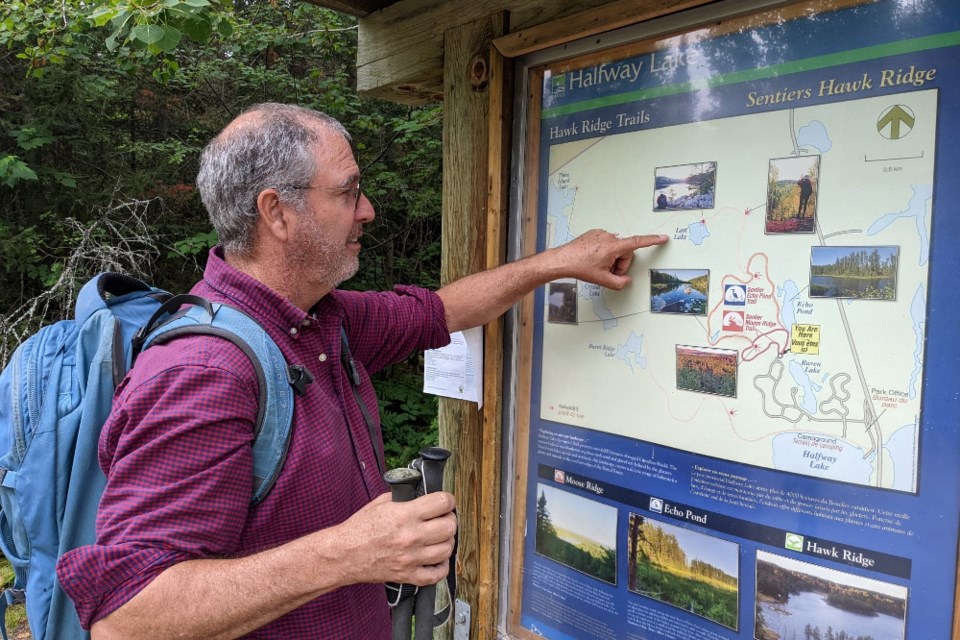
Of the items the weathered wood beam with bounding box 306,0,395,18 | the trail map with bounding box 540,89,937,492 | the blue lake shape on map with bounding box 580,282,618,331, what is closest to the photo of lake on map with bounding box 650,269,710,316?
the trail map with bounding box 540,89,937,492

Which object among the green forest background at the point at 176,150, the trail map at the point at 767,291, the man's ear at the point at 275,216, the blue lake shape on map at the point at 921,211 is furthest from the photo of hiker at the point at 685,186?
the green forest background at the point at 176,150

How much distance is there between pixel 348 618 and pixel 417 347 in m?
0.92

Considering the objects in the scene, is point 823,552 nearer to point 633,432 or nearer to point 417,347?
point 633,432

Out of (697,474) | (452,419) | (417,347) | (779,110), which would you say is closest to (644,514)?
(697,474)

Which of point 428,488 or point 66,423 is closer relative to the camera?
point 428,488

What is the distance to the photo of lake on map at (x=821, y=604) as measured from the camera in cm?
143

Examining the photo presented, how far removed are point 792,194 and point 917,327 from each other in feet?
1.27

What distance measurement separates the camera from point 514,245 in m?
2.18

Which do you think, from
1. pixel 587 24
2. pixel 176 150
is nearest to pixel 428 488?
pixel 587 24

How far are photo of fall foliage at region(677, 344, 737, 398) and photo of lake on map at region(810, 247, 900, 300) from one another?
0.85 feet

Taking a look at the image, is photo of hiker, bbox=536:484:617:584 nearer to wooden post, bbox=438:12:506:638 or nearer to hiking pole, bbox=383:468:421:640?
wooden post, bbox=438:12:506:638

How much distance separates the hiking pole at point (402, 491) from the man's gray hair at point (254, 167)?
796 mm

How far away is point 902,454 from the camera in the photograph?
1.40 meters

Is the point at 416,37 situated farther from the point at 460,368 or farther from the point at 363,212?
the point at 460,368
